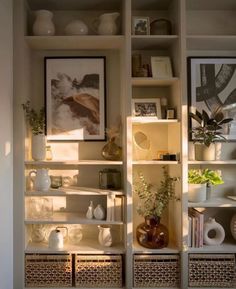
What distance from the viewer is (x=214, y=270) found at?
244cm

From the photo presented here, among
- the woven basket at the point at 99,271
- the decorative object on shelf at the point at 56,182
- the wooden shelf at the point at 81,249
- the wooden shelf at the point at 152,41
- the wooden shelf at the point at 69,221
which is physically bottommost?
the woven basket at the point at 99,271

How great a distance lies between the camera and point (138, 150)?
260 cm

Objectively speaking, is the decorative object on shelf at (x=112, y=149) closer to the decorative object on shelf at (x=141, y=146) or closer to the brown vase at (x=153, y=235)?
the decorative object on shelf at (x=141, y=146)

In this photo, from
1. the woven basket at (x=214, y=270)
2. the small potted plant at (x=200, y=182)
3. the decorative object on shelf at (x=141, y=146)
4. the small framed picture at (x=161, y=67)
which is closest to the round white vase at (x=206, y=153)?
the small potted plant at (x=200, y=182)

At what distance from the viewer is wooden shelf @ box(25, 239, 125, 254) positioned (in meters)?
2.45

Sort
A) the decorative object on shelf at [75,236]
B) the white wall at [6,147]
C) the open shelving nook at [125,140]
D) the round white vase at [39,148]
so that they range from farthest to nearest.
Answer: the decorative object on shelf at [75,236], the round white vase at [39,148], the open shelving nook at [125,140], the white wall at [6,147]

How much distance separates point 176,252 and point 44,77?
1823mm

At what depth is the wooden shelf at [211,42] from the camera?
243 centimetres

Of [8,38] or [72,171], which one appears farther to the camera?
[72,171]

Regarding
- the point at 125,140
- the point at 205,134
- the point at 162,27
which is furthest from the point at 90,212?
the point at 162,27

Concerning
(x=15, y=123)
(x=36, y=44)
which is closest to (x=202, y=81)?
(x=36, y=44)

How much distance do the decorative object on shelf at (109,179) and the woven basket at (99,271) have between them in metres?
0.56

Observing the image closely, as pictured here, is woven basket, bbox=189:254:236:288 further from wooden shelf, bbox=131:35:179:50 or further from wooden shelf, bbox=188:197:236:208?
wooden shelf, bbox=131:35:179:50

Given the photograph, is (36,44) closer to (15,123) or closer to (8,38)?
(8,38)
